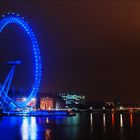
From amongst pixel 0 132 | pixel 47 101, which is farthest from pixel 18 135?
pixel 47 101

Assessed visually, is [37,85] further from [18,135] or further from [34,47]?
[18,135]

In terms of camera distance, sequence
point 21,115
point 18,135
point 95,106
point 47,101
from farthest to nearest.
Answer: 1. point 95,106
2. point 47,101
3. point 21,115
4. point 18,135

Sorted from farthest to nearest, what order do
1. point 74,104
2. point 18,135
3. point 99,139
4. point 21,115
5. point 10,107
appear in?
point 74,104 → point 21,115 → point 10,107 → point 18,135 → point 99,139

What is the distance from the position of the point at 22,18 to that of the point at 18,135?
57.4 ft

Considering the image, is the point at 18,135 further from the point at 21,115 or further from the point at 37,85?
the point at 21,115

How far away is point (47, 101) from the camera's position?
97.2 meters

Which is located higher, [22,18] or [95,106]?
[22,18]

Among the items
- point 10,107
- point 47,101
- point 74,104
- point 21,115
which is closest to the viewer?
point 10,107

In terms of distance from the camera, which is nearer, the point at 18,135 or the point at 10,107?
the point at 18,135

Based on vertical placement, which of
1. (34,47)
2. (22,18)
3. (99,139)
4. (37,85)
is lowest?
(99,139)

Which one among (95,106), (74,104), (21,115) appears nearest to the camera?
(21,115)

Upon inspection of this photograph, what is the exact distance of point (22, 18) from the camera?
1854 inches

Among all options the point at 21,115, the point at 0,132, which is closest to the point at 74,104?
the point at 21,115

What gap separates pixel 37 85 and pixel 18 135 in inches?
680
